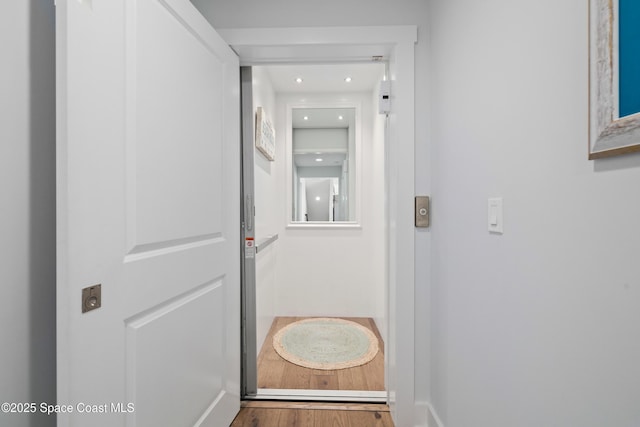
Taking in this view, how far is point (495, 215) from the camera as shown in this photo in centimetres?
91

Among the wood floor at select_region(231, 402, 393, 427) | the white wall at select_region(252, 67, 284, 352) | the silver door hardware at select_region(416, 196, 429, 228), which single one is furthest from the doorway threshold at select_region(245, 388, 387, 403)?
the silver door hardware at select_region(416, 196, 429, 228)

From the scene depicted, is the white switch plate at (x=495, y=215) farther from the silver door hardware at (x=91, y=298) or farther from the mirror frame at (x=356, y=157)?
the mirror frame at (x=356, y=157)

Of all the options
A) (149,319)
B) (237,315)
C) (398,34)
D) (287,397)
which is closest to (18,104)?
(149,319)

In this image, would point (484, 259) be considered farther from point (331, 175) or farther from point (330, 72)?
point (331, 175)

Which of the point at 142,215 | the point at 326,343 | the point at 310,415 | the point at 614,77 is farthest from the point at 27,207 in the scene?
the point at 326,343

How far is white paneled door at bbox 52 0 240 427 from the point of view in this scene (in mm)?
676

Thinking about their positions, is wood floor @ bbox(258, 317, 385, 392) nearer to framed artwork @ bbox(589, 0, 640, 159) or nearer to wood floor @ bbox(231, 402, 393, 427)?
wood floor @ bbox(231, 402, 393, 427)

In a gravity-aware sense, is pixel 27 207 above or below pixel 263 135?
below

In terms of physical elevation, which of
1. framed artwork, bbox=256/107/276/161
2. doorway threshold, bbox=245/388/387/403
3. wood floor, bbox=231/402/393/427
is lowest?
wood floor, bbox=231/402/393/427

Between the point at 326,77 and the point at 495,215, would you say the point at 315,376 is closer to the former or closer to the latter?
the point at 495,215

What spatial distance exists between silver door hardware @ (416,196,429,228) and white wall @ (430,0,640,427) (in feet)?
0.48

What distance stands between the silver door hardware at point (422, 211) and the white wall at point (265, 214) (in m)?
0.99

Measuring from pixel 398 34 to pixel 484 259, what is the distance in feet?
3.79

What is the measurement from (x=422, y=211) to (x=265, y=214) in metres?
1.28
